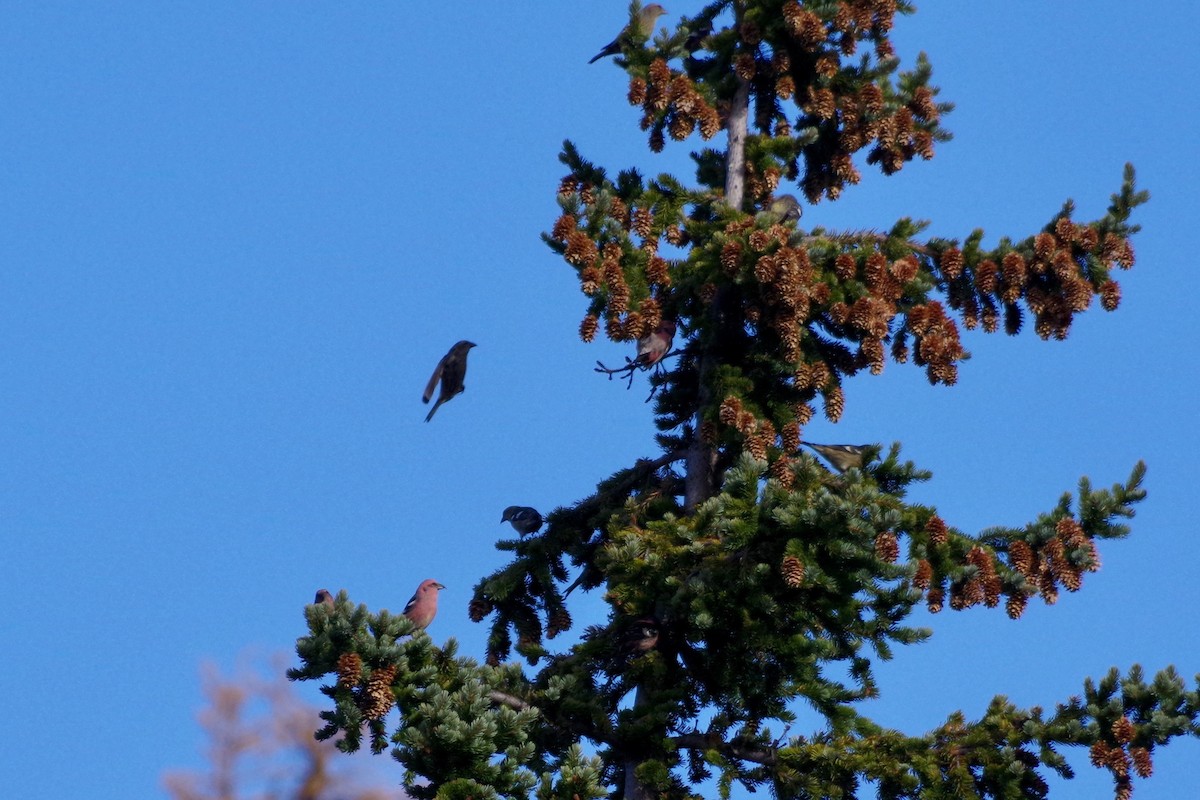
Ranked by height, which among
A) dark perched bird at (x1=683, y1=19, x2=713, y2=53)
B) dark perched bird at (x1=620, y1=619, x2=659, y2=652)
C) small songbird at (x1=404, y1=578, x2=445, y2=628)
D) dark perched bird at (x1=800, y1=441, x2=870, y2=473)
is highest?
dark perched bird at (x1=683, y1=19, x2=713, y2=53)

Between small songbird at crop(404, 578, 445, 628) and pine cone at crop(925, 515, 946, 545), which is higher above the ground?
small songbird at crop(404, 578, 445, 628)

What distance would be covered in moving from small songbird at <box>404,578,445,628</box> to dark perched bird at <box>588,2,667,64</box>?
3994 millimetres

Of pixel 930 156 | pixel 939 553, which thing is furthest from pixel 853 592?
pixel 930 156

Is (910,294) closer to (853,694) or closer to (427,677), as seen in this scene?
(853,694)

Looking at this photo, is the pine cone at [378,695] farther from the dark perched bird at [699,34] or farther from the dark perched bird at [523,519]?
the dark perched bird at [699,34]

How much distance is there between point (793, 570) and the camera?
8055mm

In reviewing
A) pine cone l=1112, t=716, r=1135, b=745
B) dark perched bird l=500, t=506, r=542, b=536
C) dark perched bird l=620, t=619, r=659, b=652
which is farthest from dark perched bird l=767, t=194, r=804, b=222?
pine cone l=1112, t=716, r=1135, b=745

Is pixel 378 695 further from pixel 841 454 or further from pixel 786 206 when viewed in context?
pixel 786 206

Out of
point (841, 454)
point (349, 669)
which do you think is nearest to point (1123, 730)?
point (841, 454)

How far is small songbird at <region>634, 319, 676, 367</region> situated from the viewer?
9.95m

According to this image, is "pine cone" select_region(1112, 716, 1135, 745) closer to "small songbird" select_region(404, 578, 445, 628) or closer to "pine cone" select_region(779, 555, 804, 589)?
"pine cone" select_region(779, 555, 804, 589)

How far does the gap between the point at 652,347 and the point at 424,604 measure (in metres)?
2.66

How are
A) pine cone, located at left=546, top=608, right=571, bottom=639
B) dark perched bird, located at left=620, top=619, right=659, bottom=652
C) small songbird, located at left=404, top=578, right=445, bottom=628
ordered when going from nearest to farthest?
dark perched bird, located at left=620, top=619, right=659, bottom=652, pine cone, located at left=546, top=608, right=571, bottom=639, small songbird, located at left=404, top=578, right=445, bottom=628

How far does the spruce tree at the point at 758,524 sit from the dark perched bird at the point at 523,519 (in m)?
0.22
